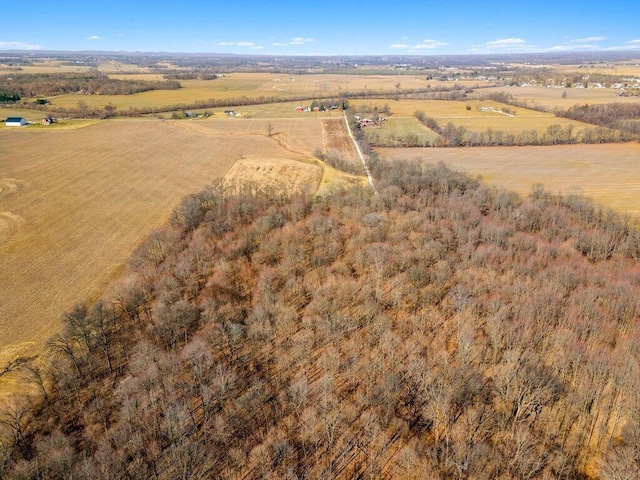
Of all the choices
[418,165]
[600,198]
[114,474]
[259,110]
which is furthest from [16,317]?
[259,110]

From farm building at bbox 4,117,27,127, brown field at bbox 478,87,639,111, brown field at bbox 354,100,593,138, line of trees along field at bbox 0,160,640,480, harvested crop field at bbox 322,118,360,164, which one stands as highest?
brown field at bbox 478,87,639,111

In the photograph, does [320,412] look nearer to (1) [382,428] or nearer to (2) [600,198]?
(1) [382,428]

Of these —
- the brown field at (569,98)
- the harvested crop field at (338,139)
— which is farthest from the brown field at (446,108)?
the harvested crop field at (338,139)

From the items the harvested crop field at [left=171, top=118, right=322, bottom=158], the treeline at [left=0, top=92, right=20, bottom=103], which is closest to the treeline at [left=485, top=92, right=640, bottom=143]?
the harvested crop field at [left=171, top=118, right=322, bottom=158]

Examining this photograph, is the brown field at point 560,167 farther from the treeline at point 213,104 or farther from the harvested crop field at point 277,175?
the treeline at point 213,104

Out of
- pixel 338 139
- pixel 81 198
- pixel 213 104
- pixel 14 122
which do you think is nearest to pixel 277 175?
pixel 81 198

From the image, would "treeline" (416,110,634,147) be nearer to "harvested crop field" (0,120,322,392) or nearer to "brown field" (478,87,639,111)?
"harvested crop field" (0,120,322,392)
